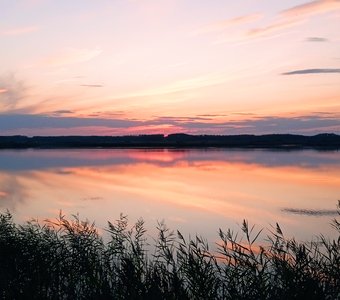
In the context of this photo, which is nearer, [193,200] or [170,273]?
[170,273]

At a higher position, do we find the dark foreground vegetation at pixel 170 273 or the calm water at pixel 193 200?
the dark foreground vegetation at pixel 170 273

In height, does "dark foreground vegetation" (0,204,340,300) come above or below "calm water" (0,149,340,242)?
above

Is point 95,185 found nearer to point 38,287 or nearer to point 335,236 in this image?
point 335,236

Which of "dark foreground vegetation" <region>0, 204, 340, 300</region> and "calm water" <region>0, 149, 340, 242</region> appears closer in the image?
"dark foreground vegetation" <region>0, 204, 340, 300</region>

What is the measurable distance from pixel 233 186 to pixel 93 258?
2694 centimetres

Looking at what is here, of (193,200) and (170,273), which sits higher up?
(170,273)

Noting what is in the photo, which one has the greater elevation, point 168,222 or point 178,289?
point 178,289

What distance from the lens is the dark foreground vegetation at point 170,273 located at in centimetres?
717

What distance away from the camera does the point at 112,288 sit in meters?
8.73

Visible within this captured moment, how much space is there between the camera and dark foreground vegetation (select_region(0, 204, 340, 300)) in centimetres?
717

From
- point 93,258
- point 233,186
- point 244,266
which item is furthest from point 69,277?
point 233,186

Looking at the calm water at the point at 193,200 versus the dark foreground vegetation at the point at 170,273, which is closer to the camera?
the dark foreground vegetation at the point at 170,273

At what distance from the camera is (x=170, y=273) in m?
8.07

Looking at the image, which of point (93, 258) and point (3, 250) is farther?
point (3, 250)
